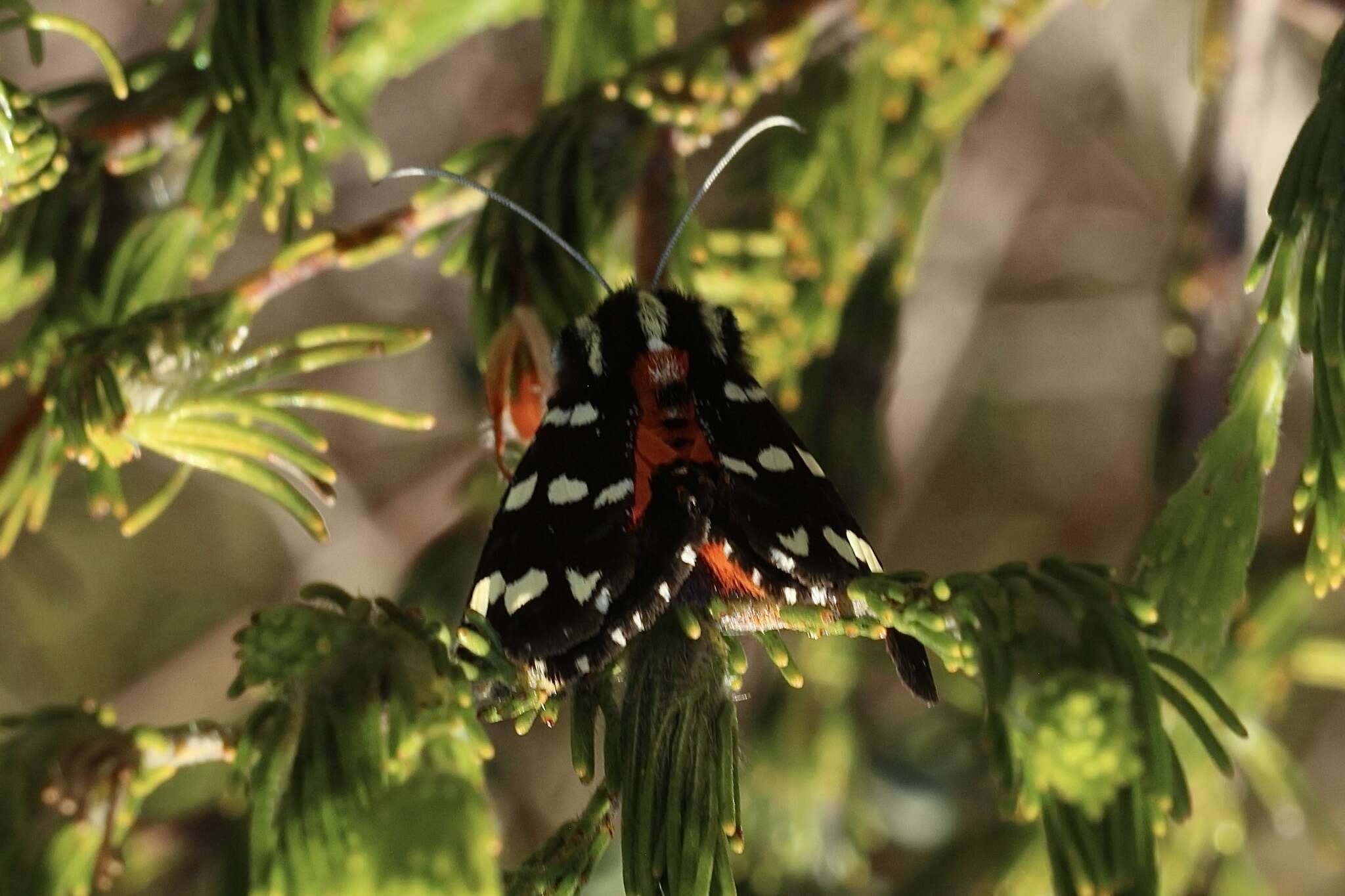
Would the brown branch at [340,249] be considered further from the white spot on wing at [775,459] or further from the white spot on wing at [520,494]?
the white spot on wing at [775,459]

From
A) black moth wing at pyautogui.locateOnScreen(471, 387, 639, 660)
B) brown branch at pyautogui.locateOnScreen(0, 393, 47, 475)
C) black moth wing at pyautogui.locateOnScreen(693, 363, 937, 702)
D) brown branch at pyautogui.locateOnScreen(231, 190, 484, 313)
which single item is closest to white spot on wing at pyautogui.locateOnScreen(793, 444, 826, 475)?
black moth wing at pyautogui.locateOnScreen(693, 363, 937, 702)

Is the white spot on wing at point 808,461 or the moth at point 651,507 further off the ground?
the moth at point 651,507

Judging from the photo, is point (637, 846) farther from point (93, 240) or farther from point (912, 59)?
point (912, 59)

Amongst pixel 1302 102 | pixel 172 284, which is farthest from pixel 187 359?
pixel 1302 102

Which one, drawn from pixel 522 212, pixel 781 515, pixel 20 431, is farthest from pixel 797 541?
pixel 20 431

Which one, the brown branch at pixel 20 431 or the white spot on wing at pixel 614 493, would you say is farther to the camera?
the brown branch at pixel 20 431

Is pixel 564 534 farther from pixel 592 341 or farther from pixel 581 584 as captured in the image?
pixel 592 341

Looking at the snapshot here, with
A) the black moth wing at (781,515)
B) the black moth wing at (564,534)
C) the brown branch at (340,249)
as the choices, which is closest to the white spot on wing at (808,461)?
the black moth wing at (781,515)

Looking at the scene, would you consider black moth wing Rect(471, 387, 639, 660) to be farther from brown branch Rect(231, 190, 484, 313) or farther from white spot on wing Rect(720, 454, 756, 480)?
brown branch Rect(231, 190, 484, 313)
